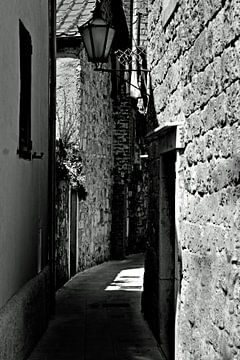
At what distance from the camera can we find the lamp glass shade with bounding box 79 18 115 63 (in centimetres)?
812

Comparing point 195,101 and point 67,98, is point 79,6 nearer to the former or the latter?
point 67,98

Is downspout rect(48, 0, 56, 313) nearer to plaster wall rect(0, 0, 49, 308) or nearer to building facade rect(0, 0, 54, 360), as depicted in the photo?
building facade rect(0, 0, 54, 360)

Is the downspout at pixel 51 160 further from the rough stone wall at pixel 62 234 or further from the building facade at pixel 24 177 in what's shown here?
the rough stone wall at pixel 62 234

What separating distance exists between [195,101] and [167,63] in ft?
5.18

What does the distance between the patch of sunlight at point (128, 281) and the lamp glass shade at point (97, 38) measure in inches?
164

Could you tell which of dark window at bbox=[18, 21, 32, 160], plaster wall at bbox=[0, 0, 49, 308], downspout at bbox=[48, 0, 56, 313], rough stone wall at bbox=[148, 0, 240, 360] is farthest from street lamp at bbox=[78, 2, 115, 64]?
rough stone wall at bbox=[148, 0, 240, 360]

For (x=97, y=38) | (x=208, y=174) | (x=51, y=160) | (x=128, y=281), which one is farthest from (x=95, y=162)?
(x=208, y=174)

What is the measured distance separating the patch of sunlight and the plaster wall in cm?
331

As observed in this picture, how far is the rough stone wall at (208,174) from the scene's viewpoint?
149 inches

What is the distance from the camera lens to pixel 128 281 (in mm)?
12125

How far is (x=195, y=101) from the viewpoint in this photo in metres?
4.83

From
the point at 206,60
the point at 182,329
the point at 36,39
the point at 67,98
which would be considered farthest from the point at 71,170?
the point at 206,60

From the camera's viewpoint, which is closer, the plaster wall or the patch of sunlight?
the plaster wall

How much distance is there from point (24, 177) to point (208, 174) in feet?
7.40
